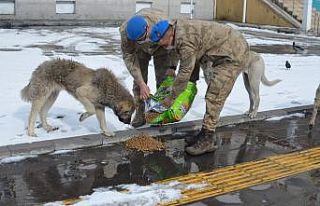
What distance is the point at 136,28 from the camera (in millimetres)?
6043

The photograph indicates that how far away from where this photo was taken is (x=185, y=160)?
639cm

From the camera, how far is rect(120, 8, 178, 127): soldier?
20.0 feet

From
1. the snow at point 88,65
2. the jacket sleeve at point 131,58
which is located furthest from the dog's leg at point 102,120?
the jacket sleeve at point 131,58

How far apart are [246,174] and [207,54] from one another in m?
1.60

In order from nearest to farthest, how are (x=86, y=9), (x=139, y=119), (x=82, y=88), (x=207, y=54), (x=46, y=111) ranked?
(x=207, y=54), (x=82, y=88), (x=46, y=111), (x=139, y=119), (x=86, y=9)

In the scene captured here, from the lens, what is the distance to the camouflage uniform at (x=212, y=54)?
19.9 feet

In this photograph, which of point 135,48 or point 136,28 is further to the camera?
point 135,48

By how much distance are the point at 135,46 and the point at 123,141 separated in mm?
1338

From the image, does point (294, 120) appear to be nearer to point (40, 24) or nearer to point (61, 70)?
point (61, 70)

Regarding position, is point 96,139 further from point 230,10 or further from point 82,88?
point 230,10

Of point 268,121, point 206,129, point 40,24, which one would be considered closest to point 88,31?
point 40,24

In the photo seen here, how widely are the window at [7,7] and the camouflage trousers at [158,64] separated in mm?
18175

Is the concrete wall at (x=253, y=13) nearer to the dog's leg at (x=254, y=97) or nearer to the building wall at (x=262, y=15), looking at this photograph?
the building wall at (x=262, y=15)

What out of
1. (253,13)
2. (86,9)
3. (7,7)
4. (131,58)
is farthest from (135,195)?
(253,13)
